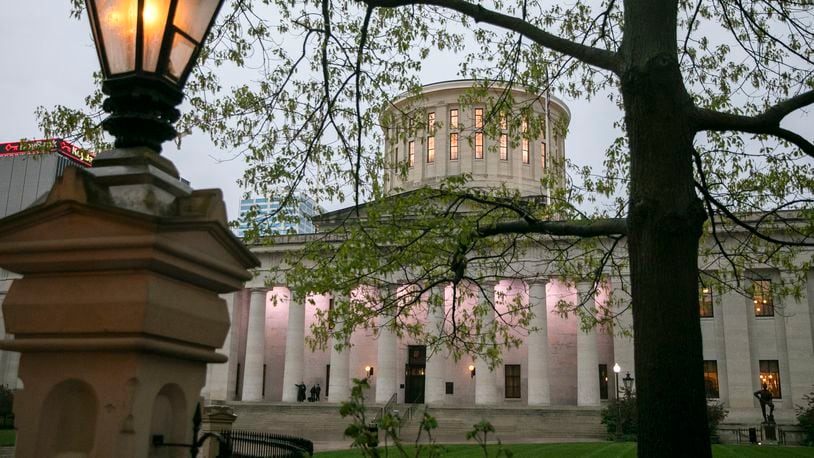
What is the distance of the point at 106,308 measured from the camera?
291cm

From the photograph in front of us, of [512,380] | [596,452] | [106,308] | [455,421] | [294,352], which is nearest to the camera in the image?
[106,308]

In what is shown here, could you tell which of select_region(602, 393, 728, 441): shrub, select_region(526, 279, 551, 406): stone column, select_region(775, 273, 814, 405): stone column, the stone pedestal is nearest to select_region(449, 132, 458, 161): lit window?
select_region(526, 279, 551, 406): stone column

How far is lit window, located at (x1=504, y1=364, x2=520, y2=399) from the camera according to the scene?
191 feet

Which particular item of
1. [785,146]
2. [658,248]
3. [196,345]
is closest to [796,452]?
[785,146]

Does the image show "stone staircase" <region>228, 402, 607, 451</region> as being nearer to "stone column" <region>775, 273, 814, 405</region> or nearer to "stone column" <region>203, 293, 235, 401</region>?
"stone column" <region>203, 293, 235, 401</region>

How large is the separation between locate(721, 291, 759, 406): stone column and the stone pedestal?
164ft

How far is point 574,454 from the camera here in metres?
25.9

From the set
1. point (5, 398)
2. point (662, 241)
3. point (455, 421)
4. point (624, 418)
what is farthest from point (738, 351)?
point (5, 398)

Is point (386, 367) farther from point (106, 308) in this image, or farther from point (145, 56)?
point (106, 308)

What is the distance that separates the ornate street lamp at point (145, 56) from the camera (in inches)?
131

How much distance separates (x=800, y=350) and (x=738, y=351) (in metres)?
3.74

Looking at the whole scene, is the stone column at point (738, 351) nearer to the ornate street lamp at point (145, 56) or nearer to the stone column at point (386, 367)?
the stone column at point (386, 367)

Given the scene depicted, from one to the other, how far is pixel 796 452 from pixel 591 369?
24.9 metres

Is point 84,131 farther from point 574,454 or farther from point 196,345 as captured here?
point 574,454
